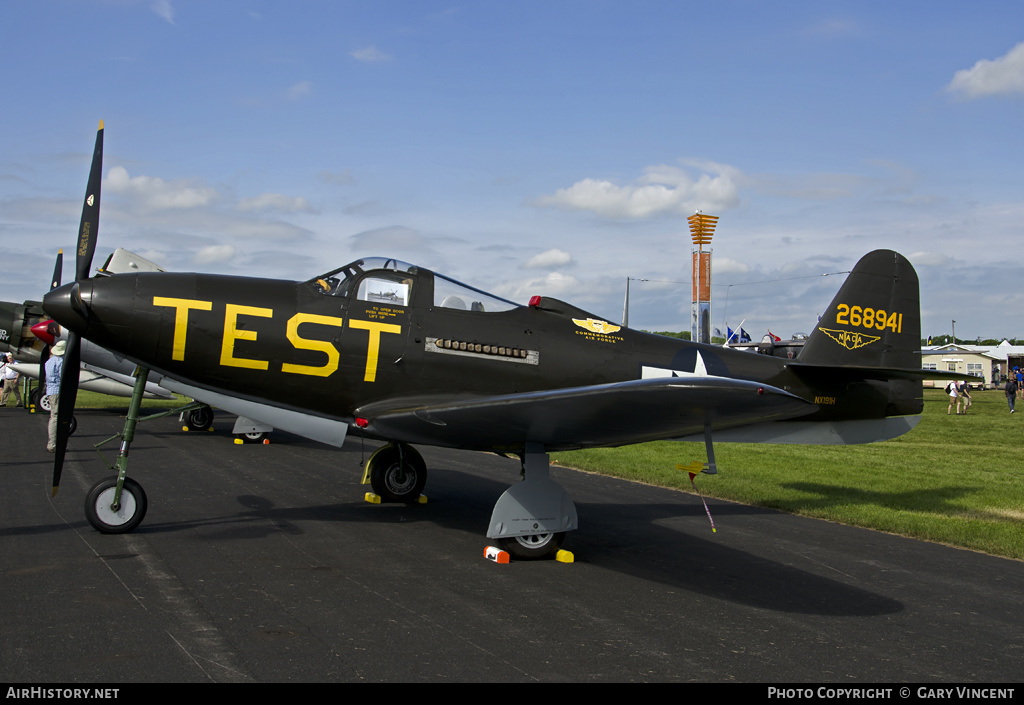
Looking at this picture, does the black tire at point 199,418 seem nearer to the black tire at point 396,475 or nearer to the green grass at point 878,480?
the green grass at point 878,480

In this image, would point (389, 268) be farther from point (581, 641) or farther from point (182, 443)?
point (182, 443)

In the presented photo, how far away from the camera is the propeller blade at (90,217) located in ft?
23.9

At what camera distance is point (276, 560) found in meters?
6.36

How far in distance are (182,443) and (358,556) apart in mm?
10508

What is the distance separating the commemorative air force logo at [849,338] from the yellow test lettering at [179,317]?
7.52m

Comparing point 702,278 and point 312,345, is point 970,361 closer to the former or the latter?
point 702,278

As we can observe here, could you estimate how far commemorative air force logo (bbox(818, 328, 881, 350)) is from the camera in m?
9.59

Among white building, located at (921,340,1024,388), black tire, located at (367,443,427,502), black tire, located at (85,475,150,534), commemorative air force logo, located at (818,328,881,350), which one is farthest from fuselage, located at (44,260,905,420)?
white building, located at (921,340,1024,388)

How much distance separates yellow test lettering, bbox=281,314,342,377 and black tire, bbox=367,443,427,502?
2.50 m

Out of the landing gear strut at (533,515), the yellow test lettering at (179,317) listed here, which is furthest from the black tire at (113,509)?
the landing gear strut at (533,515)

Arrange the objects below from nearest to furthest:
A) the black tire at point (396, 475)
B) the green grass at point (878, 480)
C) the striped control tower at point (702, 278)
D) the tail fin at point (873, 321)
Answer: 1. the green grass at point (878, 480)
2. the black tire at point (396, 475)
3. the tail fin at point (873, 321)
4. the striped control tower at point (702, 278)

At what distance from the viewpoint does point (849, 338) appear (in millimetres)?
9609

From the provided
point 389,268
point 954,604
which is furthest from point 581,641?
point 389,268

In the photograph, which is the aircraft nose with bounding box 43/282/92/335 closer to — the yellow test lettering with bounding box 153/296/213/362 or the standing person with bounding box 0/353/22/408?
the yellow test lettering with bounding box 153/296/213/362
